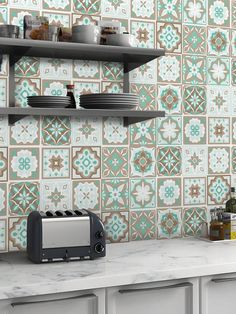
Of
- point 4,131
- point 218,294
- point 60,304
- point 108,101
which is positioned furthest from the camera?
point 4,131

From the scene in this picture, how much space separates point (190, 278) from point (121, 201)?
69cm

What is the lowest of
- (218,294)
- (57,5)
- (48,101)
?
(218,294)

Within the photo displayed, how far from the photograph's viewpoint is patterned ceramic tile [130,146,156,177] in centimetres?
287

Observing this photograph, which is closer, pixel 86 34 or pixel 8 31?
pixel 8 31

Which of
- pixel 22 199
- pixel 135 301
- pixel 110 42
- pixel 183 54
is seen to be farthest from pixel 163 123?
pixel 135 301

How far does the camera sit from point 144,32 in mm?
2891

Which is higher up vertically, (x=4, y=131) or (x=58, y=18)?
(x=58, y=18)

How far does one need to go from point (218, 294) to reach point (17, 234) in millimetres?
1014

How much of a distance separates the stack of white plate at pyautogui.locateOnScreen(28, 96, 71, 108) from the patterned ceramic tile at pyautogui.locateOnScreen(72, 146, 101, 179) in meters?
0.36

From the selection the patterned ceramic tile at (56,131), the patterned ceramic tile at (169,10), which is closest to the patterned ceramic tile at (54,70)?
the patterned ceramic tile at (56,131)

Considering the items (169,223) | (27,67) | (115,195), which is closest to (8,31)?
(27,67)

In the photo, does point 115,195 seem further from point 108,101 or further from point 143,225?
point 108,101

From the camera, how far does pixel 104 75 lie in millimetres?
2799

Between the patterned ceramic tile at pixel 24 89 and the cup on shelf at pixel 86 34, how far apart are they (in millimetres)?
320
